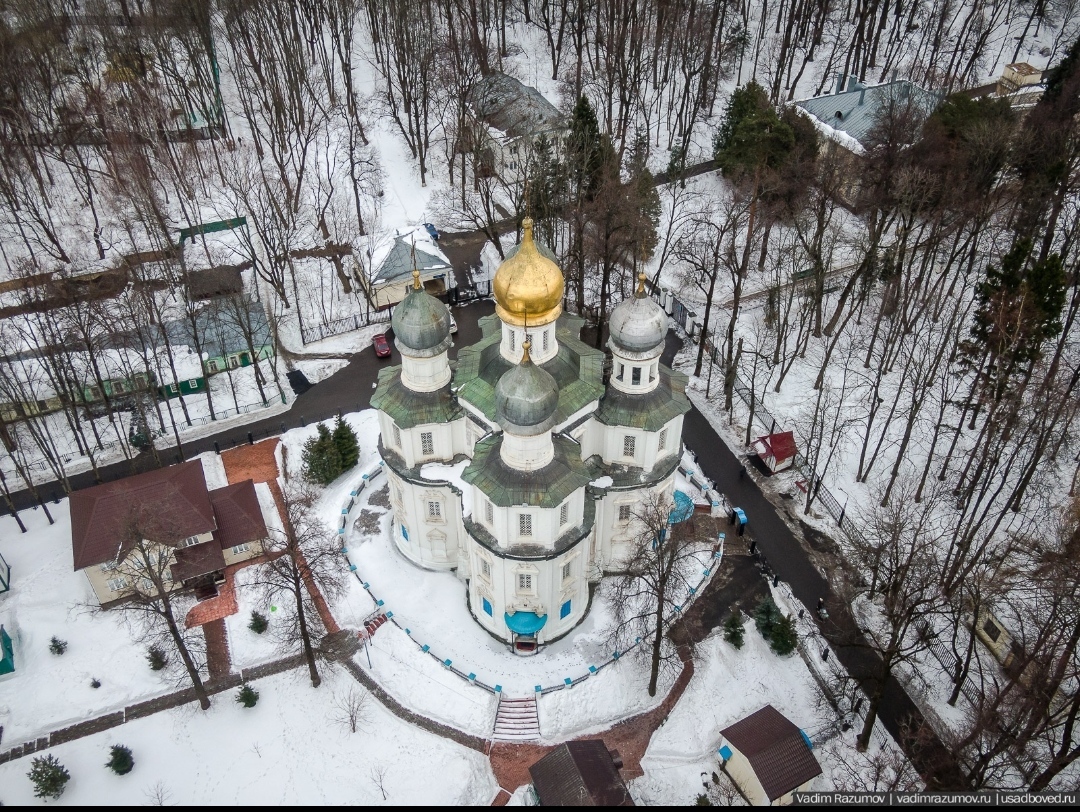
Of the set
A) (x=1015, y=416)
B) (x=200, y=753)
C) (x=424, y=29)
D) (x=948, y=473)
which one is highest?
(x=424, y=29)

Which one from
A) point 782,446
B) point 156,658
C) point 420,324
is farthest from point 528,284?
point 156,658

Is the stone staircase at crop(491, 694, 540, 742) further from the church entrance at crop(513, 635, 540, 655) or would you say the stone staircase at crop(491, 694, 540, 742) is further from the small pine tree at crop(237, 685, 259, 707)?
the small pine tree at crop(237, 685, 259, 707)

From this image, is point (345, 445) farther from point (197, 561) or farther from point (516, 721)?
point (516, 721)

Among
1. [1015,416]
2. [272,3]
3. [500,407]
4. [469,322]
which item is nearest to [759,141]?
Result: [469,322]

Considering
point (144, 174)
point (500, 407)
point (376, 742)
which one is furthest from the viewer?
point (144, 174)

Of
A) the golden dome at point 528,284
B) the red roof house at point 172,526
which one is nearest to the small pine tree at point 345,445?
the red roof house at point 172,526

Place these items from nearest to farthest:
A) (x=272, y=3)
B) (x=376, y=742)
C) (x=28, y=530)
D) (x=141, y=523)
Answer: (x=376, y=742) → (x=141, y=523) → (x=28, y=530) → (x=272, y=3)

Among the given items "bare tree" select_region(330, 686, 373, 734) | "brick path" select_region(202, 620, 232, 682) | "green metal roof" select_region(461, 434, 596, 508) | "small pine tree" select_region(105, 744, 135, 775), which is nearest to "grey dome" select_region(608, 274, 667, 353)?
"green metal roof" select_region(461, 434, 596, 508)

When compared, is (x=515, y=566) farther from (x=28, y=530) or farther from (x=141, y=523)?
(x=28, y=530)

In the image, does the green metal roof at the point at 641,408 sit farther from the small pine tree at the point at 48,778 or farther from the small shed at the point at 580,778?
the small pine tree at the point at 48,778
